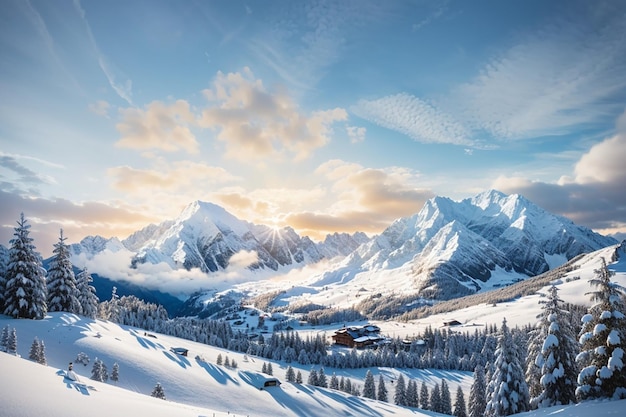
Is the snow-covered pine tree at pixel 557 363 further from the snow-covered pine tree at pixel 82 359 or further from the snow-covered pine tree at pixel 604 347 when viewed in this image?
the snow-covered pine tree at pixel 82 359

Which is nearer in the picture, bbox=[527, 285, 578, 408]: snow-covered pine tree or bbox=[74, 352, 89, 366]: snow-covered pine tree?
bbox=[527, 285, 578, 408]: snow-covered pine tree

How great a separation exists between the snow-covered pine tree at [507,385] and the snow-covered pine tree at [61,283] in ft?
230

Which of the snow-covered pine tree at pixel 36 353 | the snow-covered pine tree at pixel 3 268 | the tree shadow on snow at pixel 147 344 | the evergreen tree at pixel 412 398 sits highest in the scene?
the snow-covered pine tree at pixel 3 268

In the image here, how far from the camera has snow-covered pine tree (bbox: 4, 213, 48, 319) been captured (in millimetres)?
51969

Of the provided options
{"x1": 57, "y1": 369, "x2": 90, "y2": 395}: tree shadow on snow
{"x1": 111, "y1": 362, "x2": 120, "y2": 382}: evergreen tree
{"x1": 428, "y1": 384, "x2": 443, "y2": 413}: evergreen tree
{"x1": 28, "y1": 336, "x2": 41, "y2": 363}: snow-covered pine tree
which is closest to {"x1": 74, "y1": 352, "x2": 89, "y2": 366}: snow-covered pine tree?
{"x1": 111, "y1": 362, "x2": 120, "y2": 382}: evergreen tree

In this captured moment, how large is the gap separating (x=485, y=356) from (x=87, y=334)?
130m

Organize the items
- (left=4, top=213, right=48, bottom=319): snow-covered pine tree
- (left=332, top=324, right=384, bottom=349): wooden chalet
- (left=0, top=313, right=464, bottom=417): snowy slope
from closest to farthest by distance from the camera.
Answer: (left=0, top=313, right=464, bottom=417): snowy slope < (left=4, top=213, right=48, bottom=319): snow-covered pine tree < (left=332, top=324, right=384, bottom=349): wooden chalet

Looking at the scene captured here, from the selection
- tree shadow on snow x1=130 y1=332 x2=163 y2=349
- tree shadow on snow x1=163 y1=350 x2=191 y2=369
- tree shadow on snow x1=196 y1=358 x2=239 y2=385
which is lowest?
tree shadow on snow x1=196 y1=358 x2=239 y2=385

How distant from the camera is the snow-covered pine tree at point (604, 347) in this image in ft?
82.4

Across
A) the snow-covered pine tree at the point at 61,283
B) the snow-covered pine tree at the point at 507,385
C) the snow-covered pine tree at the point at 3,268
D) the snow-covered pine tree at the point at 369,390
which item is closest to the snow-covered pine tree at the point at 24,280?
the snow-covered pine tree at the point at 3,268

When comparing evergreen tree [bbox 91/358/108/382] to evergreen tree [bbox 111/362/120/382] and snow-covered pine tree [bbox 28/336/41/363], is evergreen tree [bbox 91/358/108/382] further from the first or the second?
snow-covered pine tree [bbox 28/336/41/363]

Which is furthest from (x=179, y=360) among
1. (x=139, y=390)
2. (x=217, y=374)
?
(x=139, y=390)

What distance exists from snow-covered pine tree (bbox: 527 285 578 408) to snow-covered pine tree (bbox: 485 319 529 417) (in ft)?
23.5

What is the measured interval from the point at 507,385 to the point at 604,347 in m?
16.3
